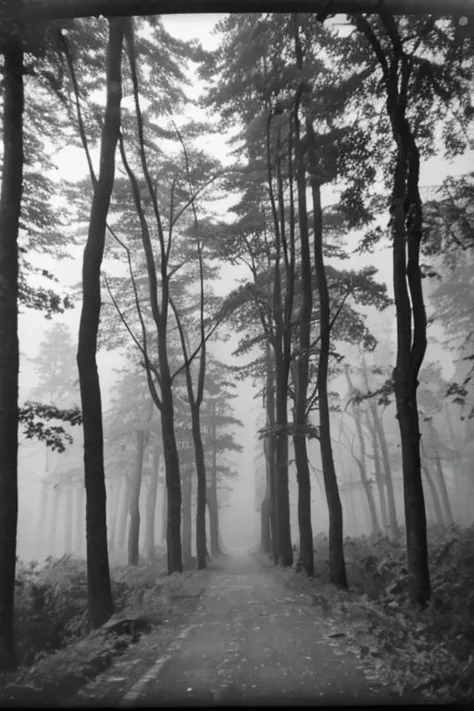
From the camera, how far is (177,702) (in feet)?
13.4

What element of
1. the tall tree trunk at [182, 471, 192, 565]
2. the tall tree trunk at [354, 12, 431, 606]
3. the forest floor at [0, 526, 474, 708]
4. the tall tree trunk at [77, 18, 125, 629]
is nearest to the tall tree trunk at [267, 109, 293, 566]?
the forest floor at [0, 526, 474, 708]

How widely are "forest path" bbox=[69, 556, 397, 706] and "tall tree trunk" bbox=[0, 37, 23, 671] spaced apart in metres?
2.39

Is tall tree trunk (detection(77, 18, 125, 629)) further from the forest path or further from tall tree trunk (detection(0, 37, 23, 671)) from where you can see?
the forest path

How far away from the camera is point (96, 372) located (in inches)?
348

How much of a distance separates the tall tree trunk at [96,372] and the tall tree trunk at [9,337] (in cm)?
141

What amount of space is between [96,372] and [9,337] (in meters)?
1.93

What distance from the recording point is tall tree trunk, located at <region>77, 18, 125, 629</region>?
8.11 m

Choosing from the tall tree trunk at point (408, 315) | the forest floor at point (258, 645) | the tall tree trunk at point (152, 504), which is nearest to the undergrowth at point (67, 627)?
the forest floor at point (258, 645)

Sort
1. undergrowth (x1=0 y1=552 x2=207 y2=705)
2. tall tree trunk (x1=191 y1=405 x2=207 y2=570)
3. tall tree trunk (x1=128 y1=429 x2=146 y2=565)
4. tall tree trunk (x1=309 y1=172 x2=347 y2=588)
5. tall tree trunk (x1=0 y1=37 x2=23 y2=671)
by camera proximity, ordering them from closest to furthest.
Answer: undergrowth (x1=0 y1=552 x2=207 y2=705) → tall tree trunk (x1=0 y1=37 x2=23 y2=671) → tall tree trunk (x1=309 y1=172 x2=347 y2=588) → tall tree trunk (x1=191 y1=405 x2=207 y2=570) → tall tree trunk (x1=128 y1=429 x2=146 y2=565)

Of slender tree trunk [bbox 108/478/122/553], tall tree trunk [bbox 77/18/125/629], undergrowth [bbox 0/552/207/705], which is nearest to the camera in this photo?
undergrowth [bbox 0/552/207/705]

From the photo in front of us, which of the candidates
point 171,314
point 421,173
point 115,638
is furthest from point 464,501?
point 115,638

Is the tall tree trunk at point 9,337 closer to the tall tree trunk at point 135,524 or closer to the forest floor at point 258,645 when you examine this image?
the forest floor at point 258,645

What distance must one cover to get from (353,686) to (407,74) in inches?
378

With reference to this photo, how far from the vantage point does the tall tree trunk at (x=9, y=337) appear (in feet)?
22.1
